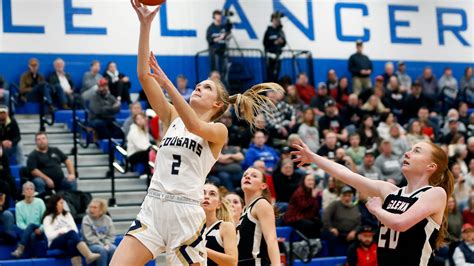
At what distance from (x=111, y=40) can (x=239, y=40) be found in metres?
2.97

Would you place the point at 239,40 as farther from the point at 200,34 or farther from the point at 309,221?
the point at 309,221

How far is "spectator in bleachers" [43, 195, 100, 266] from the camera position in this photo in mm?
12023

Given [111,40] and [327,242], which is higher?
[111,40]

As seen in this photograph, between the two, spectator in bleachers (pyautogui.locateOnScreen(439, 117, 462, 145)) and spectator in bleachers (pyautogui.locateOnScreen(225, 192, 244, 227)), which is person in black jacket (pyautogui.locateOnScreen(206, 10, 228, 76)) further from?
spectator in bleachers (pyautogui.locateOnScreen(225, 192, 244, 227))

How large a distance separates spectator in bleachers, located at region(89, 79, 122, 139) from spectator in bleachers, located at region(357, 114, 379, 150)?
14.6ft

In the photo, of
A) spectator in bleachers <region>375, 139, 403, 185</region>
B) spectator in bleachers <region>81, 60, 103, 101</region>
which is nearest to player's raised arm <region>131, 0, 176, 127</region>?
spectator in bleachers <region>375, 139, 403, 185</region>

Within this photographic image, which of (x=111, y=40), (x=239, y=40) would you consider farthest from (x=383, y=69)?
(x=111, y=40)

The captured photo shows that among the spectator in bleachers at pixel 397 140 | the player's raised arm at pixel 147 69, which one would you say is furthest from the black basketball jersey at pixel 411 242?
the spectator in bleachers at pixel 397 140

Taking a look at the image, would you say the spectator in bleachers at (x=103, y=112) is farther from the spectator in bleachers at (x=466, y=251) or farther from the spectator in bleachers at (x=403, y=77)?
the spectator in bleachers at (x=403, y=77)

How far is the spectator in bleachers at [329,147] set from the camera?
16.0 meters

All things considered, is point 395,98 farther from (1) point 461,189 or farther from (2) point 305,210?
(2) point 305,210

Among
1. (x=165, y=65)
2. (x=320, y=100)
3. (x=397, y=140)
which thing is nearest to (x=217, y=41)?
(x=165, y=65)

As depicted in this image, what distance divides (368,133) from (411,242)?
1152 centimetres

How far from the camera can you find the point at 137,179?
49.5ft
